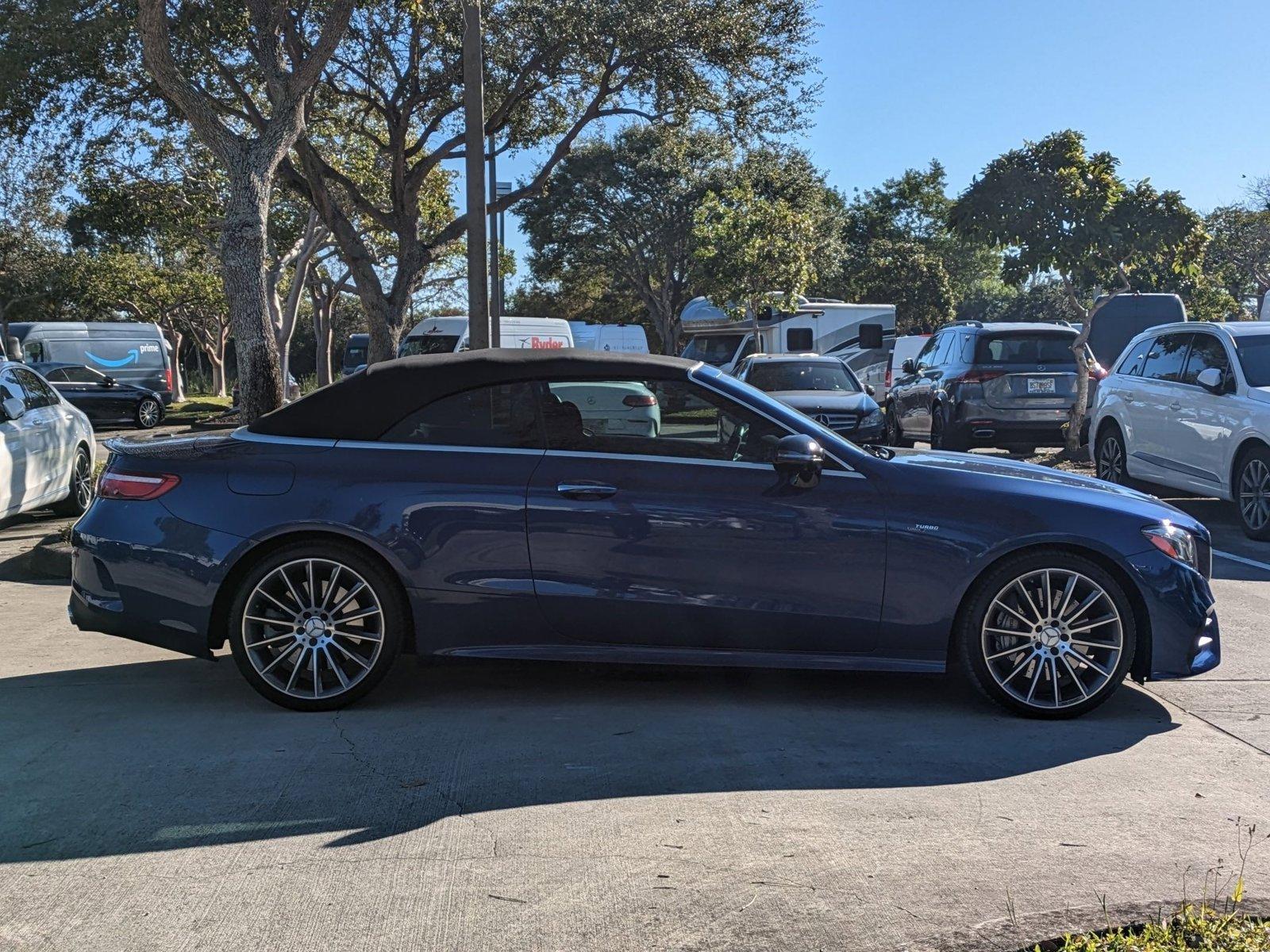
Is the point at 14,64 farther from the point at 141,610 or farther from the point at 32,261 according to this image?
the point at 32,261

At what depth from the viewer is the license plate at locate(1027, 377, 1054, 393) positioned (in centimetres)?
1511

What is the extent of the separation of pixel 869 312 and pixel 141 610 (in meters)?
27.8

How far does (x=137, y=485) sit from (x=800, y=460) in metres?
2.86

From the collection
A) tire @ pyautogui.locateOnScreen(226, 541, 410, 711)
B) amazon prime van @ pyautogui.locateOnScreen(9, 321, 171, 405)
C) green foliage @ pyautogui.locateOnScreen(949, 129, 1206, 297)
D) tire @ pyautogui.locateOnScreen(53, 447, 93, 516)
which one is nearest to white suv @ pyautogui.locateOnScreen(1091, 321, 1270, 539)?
green foliage @ pyautogui.locateOnScreen(949, 129, 1206, 297)

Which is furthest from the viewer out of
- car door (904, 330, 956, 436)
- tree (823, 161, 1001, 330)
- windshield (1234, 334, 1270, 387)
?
tree (823, 161, 1001, 330)

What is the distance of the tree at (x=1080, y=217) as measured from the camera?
631 inches

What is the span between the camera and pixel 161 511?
5059mm

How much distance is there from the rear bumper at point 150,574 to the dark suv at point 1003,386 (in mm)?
11508

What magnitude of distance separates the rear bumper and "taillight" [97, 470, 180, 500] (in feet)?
0.12

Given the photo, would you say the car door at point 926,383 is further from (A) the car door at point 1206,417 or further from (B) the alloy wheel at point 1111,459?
(A) the car door at point 1206,417

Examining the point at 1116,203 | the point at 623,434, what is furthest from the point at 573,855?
the point at 1116,203

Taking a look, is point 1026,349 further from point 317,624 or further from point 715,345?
point 715,345

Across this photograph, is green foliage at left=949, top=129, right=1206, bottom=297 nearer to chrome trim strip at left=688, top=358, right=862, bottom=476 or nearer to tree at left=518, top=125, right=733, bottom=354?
chrome trim strip at left=688, top=358, right=862, bottom=476

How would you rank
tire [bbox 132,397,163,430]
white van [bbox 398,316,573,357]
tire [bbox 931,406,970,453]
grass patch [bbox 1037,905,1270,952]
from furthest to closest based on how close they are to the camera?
tire [bbox 132,397,163,430] < white van [bbox 398,316,573,357] < tire [bbox 931,406,970,453] < grass patch [bbox 1037,905,1270,952]
